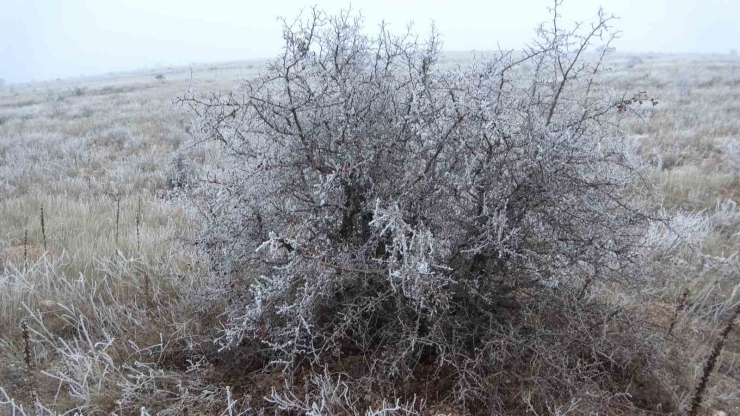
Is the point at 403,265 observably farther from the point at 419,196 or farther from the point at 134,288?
the point at 134,288

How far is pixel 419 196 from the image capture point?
2.34 m

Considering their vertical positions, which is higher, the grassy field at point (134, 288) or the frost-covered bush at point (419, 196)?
the frost-covered bush at point (419, 196)

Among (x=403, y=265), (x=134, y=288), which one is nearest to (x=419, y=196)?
(x=403, y=265)

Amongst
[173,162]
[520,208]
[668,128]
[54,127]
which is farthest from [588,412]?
[54,127]

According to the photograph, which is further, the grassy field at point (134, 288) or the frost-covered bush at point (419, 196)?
the grassy field at point (134, 288)

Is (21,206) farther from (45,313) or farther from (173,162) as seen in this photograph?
(45,313)

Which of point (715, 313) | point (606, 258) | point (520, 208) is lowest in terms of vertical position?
point (715, 313)

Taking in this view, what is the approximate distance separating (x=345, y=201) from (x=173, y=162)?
6.64 metres

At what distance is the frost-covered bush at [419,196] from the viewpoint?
88.7 inches

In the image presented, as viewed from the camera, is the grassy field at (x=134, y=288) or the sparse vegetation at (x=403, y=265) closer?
the sparse vegetation at (x=403, y=265)

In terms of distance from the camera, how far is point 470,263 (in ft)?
7.88

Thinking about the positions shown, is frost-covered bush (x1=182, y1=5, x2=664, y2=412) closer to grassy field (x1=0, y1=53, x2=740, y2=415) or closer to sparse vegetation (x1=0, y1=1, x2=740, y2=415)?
sparse vegetation (x1=0, y1=1, x2=740, y2=415)

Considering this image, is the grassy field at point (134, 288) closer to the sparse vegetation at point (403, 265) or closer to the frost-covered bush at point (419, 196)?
the sparse vegetation at point (403, 265)

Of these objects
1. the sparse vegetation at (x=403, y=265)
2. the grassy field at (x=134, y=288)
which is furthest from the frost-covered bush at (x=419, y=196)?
the grassy field at (x=134, y=288)
